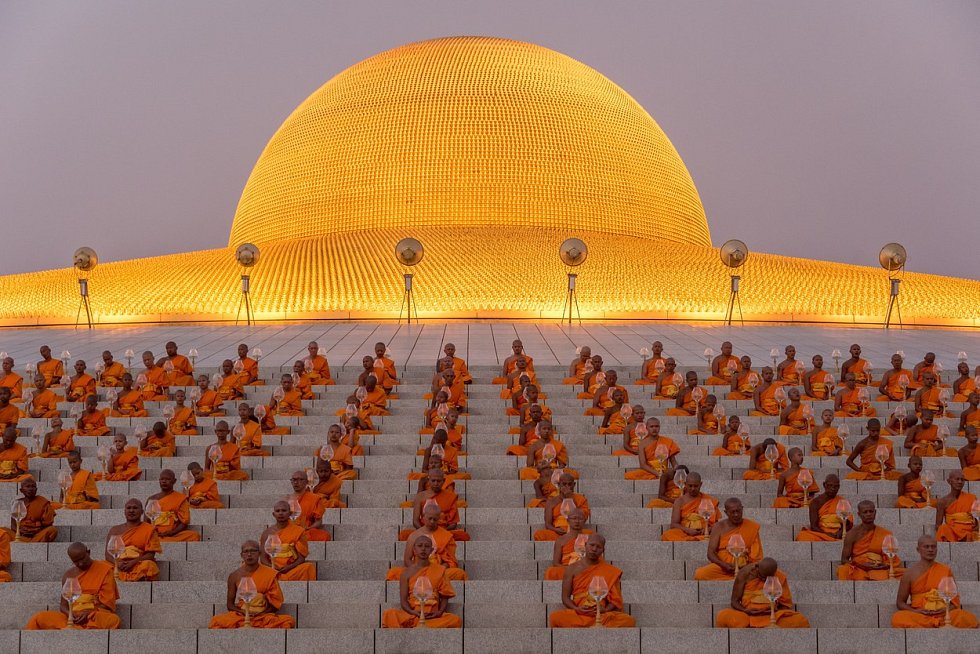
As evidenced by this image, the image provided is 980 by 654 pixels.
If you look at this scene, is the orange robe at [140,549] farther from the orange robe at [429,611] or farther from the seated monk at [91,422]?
the seated monk at [91,422]

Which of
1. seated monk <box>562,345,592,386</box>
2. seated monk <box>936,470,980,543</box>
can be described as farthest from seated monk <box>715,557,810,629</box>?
seated monk <box>562,345,592,386</box>

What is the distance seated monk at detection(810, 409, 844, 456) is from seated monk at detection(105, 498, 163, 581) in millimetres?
5783

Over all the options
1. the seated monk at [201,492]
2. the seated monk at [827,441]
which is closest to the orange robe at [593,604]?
the seated monk at [201,492]

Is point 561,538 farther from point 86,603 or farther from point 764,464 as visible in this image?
point 86,603

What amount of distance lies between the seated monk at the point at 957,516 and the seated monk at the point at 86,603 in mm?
5674

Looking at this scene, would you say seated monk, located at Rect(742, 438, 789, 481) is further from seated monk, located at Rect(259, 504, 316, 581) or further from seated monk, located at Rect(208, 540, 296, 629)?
seated monk, located at Rect(208, 540, 296, 629)

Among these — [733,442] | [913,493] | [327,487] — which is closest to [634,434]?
[733,442]

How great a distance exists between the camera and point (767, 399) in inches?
499

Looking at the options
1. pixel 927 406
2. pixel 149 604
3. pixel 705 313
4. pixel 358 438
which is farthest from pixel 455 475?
pixel 705 313

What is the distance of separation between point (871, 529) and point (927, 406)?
15.1 feet

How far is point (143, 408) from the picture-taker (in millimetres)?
12570

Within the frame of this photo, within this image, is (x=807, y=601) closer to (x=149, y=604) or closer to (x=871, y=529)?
(x=871, y=529)

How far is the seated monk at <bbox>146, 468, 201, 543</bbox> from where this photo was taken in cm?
885

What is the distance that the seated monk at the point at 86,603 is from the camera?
7312mm
